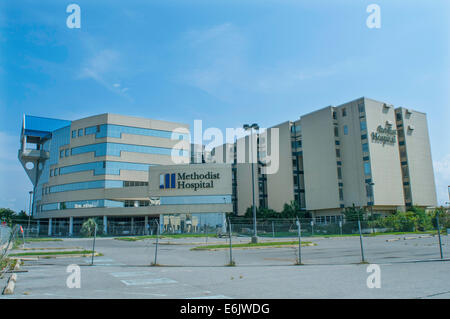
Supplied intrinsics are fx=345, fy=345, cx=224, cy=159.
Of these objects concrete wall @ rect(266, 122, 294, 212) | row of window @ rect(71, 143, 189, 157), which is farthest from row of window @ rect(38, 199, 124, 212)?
concrete wall @ rect(266, 122, 294, 212)

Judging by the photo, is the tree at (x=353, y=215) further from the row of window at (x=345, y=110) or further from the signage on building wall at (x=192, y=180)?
the signage on building wall at (x=192, y=180)

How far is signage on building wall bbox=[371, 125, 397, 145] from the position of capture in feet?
208

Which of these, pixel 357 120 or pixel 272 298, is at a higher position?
pixel 357 120

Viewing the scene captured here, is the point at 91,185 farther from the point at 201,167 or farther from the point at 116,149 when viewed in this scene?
the point at 201,167

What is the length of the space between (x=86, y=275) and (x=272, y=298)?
7492mm

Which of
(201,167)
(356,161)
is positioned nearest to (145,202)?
(201,167)

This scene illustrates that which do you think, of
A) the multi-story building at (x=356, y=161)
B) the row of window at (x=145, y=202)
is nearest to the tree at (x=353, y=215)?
the multi-story building at (x=356, y=161)

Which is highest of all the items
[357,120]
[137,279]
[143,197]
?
[357,120]

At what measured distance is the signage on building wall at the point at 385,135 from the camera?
208 feet

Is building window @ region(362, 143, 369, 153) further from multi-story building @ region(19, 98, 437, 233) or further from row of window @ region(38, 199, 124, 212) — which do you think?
row of window @ region(38, 199, 124, 212)

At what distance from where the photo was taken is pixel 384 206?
2488 inches
